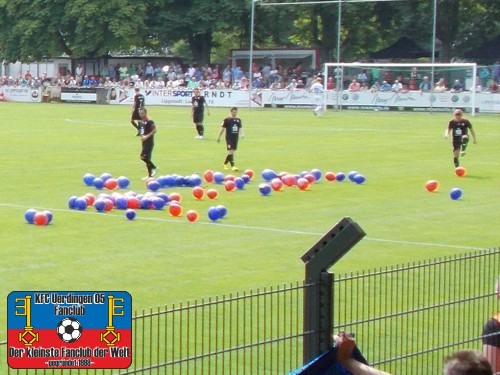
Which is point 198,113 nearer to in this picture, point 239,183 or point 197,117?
point 197,117

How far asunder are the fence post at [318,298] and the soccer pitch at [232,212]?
18.4ft

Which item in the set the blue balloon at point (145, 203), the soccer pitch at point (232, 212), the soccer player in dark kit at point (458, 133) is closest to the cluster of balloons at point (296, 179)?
the soccer pitch at point (232, 212)

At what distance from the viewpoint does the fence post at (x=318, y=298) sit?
731 cm

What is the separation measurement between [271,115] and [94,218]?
3577cm

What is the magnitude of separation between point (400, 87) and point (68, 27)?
3012 cm

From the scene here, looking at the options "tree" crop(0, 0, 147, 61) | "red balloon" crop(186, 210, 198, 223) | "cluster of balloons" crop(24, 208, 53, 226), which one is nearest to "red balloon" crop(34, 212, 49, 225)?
"cluster of balloons" crop(24, 208, 53, 226)

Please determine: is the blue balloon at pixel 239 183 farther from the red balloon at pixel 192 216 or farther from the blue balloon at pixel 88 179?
the red balloon at pixel 192 216

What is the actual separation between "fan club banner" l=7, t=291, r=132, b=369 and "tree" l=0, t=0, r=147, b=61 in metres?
71.9

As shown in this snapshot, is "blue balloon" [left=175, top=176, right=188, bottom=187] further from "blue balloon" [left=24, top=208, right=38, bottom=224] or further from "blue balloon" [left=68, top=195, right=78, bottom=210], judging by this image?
"blue balloon" [left=24, top=208, right=38, bottom=224]

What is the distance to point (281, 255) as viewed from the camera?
17750 mm

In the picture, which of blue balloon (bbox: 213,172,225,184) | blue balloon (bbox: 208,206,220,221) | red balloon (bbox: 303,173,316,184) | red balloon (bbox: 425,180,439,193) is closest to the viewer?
blue balloon (bbox: 208,206,220,221)

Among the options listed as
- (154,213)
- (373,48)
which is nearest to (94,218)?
(154,213)

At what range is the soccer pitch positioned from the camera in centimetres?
1603

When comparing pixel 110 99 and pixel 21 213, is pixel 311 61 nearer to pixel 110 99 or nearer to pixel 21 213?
pixel 110 99
